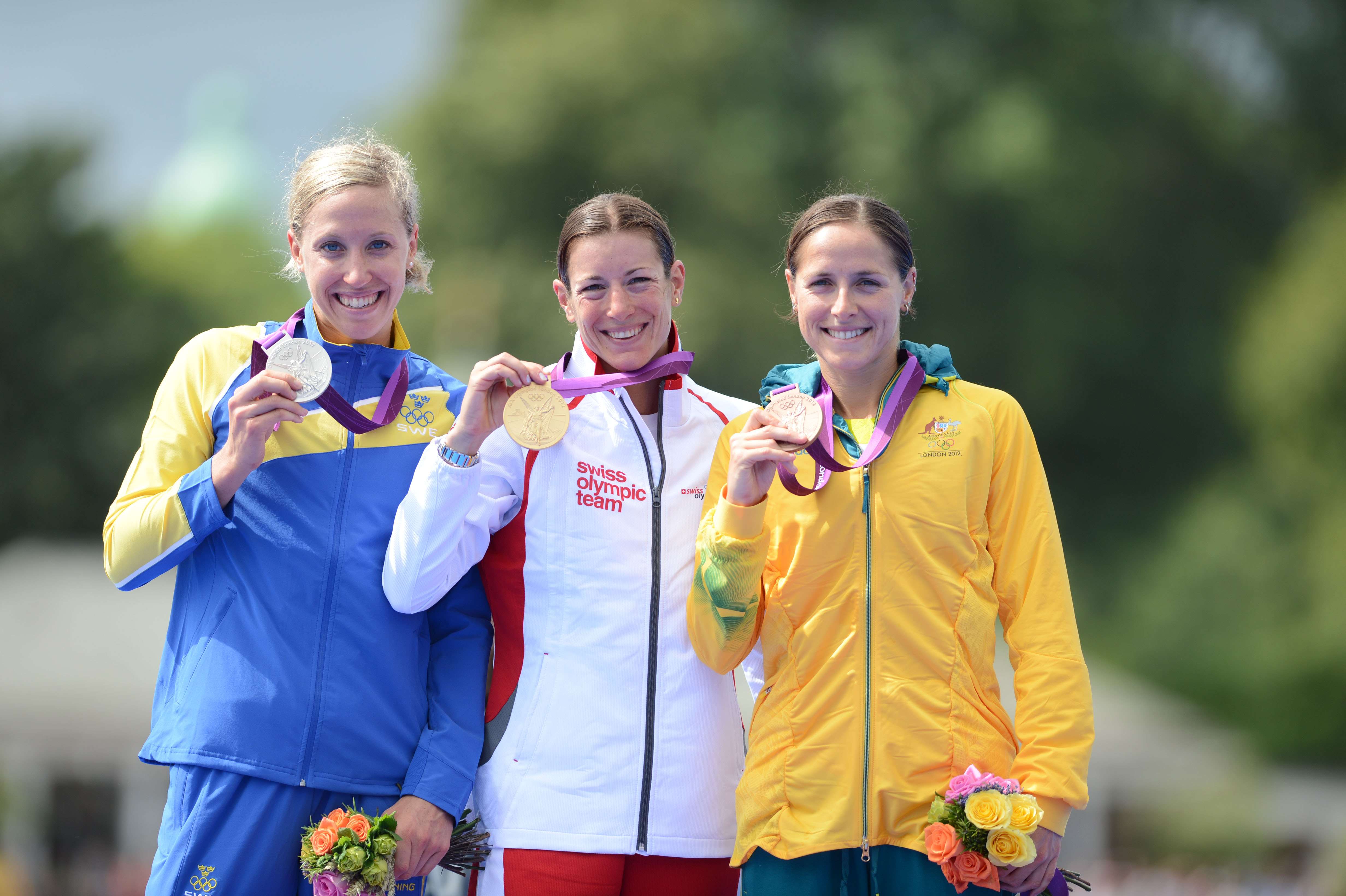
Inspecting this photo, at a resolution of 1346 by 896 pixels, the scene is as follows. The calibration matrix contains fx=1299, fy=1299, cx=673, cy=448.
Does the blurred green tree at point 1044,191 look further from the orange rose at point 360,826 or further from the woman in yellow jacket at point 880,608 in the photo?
the orange rose at point 360,826

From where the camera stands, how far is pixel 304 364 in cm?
342

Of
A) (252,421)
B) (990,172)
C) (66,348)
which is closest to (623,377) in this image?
(252,421)

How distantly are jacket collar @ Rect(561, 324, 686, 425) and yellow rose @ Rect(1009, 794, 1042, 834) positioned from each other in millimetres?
1399

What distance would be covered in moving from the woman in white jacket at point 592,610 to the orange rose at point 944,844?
62cm

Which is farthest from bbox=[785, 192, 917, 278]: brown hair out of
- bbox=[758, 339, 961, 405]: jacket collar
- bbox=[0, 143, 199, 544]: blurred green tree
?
bbox=[0, 143, 199, 544]: blurred green tree

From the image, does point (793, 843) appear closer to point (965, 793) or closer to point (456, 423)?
point (965, 793)

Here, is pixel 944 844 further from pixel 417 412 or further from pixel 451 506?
pixel 417 412

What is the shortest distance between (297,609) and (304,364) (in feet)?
2.10

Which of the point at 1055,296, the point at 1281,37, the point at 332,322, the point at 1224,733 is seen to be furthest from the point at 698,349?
the point at 332,322

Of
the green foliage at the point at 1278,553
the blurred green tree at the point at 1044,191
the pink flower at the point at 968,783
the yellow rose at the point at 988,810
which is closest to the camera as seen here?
the yellow rose at the point at 988,810

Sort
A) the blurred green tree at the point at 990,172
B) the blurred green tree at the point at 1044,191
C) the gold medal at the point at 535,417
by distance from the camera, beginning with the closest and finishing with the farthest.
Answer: the gold medal at the point at 535,417, the blurred green tree at the point at 1044,191, the blurred green tree at the point at 990,172

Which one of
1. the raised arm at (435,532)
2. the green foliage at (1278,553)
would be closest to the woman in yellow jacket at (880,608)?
the raised arm at (435,532)

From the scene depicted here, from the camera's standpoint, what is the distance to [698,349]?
18641 millimetres

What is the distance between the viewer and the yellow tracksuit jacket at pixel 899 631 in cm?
317
